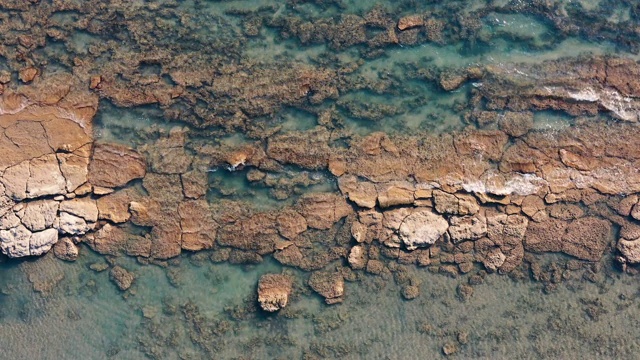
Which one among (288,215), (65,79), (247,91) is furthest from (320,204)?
(65,79)

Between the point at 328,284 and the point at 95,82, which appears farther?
the point at 328,284

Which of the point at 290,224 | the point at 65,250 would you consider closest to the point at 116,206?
the point at 65,250

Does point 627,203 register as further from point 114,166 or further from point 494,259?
point 114,166

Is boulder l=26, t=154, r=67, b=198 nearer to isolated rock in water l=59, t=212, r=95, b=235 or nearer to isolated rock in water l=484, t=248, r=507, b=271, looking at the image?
isolated rock in water l=59, t=212, r=95, b=235

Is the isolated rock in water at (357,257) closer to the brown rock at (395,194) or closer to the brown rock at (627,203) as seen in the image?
the brown rock at (395,194)

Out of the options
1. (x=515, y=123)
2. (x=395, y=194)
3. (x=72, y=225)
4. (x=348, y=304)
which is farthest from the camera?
(x=348, y=304)

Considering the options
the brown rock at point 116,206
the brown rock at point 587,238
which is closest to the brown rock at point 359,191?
the brown rock at point 587,238

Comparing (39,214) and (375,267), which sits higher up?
(39,214)

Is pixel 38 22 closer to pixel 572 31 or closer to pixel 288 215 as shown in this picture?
pixel 288 215
